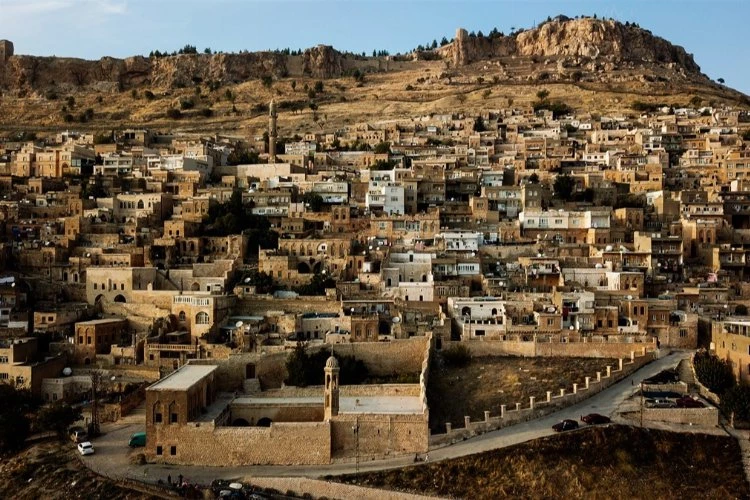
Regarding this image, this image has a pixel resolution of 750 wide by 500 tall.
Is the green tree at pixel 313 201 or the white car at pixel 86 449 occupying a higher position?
the green tree at pixel 313 201

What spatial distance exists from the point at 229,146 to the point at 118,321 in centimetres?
2857

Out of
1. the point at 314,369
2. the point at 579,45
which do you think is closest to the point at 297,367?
the point at 314,369

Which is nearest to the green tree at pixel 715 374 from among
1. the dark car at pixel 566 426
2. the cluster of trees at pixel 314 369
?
the dark car at pixel 566 426

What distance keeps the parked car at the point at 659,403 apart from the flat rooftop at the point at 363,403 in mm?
6023

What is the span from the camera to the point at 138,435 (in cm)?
2347

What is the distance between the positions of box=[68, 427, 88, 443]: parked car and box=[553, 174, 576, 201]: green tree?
26.1 m

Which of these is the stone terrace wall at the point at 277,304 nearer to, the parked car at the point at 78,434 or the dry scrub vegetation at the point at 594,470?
the parked car at the point at 78,434

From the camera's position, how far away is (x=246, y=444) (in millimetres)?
21891

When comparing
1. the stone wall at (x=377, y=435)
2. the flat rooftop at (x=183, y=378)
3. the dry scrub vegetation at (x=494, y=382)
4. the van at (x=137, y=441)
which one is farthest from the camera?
the dry scrub vegetation at (x=494, y=382)

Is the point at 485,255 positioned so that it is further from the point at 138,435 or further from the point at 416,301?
the point at 138,435

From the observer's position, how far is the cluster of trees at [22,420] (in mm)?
23984

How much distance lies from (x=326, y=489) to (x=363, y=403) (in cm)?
389

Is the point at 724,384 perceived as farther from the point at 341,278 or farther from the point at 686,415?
the point at 341,278

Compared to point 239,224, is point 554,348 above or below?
below
